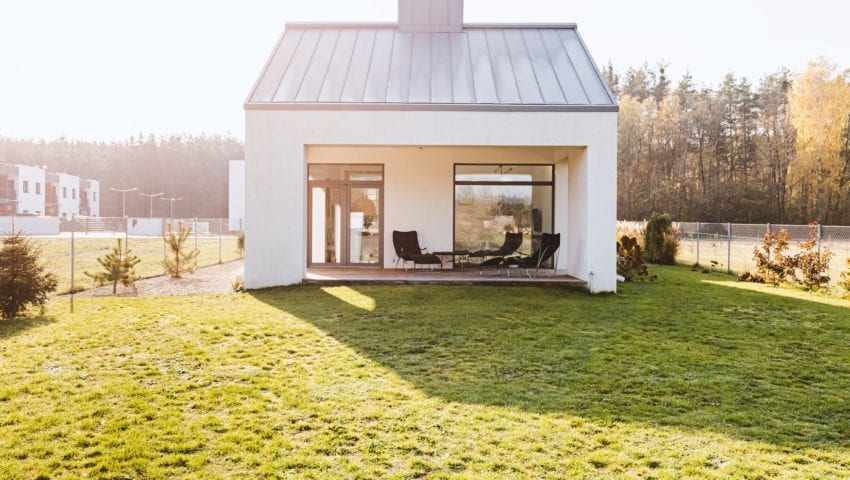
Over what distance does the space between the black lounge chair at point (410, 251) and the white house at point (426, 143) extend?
0.61 metres

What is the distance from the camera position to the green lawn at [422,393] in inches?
131

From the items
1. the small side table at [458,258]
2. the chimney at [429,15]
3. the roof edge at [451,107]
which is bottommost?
the small side table at [458,258]

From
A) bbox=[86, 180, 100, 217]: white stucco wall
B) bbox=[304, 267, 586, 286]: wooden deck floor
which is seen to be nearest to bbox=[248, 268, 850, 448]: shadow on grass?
bbox=[304, 267, 586, 286]: wooden deck floor

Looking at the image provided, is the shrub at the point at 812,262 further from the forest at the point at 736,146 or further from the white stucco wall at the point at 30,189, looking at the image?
the white stucco wall at the point at 30,189

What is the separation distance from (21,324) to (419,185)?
7717mm

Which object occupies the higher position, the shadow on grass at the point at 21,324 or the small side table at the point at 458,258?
the small side table at the point at 458,258

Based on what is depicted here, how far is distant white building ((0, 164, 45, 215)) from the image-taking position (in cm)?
4222

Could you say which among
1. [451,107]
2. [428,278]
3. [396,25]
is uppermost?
[396,25]

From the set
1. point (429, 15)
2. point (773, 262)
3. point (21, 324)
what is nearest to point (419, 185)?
point (429, 15)

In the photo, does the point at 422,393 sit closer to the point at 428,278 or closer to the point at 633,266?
the point at 428,278

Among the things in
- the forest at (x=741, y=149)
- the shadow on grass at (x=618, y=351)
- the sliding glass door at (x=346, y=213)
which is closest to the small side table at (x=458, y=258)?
the sliding glass door at (x=346, y=213)

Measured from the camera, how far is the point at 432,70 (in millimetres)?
11617

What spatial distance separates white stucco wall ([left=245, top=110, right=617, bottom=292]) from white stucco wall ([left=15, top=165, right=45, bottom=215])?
147ft

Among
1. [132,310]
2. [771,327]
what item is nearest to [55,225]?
[132,310]
